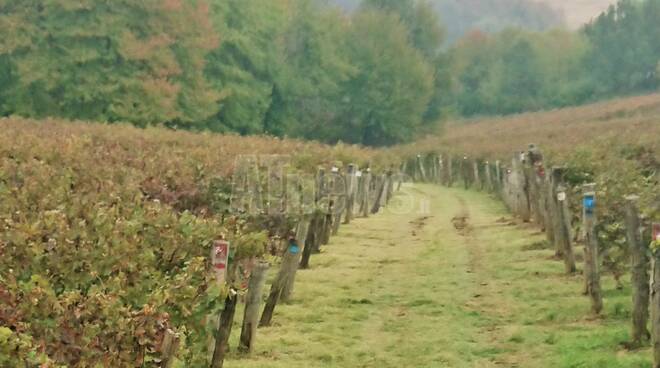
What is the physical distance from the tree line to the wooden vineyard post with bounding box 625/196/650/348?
25.9 m

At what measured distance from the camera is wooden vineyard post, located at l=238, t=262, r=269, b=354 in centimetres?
1033

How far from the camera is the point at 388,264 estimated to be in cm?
1734

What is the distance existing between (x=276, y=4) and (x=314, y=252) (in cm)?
4717

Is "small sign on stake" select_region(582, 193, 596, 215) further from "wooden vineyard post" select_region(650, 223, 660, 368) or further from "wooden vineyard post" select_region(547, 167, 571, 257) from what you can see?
"wooden vineyard post" select_region(650, 223, 660, 368)

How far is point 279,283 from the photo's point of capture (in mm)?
12070

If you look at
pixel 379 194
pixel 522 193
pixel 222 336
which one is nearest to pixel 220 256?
pixel 222 336

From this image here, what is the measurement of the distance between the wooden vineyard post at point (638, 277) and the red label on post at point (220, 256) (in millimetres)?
4877

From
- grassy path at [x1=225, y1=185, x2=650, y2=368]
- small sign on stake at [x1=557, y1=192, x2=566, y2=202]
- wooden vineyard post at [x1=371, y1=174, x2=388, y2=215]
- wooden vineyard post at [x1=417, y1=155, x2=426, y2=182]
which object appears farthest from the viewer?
wooden vineyard post at [x1=417, y1=155, x2=426, y2=182]

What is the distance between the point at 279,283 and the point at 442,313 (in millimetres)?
2408

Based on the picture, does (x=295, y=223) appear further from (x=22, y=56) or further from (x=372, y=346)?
(x=22, y=56)

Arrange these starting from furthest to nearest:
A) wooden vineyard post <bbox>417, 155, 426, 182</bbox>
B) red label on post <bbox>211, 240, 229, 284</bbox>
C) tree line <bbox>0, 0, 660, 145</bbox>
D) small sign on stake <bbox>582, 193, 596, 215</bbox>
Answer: wooden vineyard post <bbox>417, 155, 426, 182</bbox>
tree line <bbox>0, 0, 660, 145</bbox>
small sign on stake <bbox>582, 193, 596, 215</bbox>
red label on post <bbox>211, 240, 229, 284</bbox>

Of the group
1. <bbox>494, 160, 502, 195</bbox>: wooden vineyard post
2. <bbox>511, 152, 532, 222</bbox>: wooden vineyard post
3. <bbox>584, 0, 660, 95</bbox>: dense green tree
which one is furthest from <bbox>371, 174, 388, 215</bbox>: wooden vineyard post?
<bbox>584, 0, 660, 95</bbox>: dense green tree

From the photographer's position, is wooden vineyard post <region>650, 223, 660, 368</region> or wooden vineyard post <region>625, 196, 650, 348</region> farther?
wooden vineyard post <region>625, 196, 650, 348</region>

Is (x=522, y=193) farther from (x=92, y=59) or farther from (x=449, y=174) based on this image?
(x=92, y=59)
